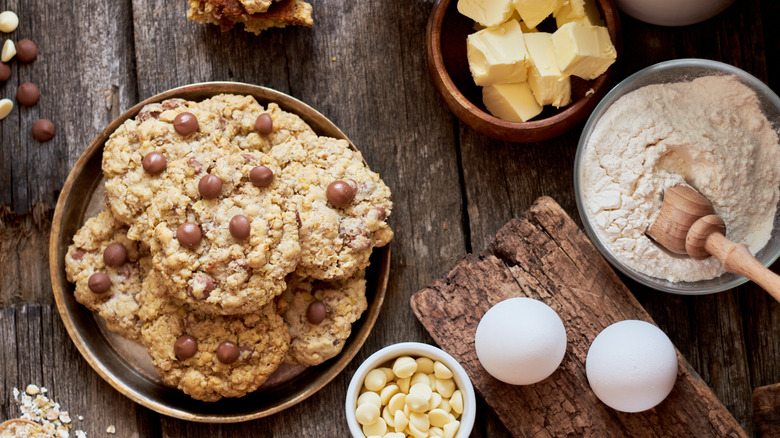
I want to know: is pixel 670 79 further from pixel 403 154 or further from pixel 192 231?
pixel 192 231

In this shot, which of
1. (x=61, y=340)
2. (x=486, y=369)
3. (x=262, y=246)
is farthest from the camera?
(x=61, y=340)

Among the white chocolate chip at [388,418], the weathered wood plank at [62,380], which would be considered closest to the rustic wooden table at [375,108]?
the weathered wood plank at [62,380]

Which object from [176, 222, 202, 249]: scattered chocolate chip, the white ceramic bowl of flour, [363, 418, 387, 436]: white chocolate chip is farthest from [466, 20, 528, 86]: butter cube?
[363, 418, 387, 436]: white chocolate chip

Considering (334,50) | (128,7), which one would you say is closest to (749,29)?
(334,50)

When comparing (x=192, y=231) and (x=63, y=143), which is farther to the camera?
(x=63, y=143)

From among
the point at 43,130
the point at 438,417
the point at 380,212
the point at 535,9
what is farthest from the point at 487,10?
the point at 43,130

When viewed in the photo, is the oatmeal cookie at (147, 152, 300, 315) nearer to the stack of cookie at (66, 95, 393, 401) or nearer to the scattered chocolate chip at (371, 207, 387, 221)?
the stack of cookie at (66, 95, 393, 401)
